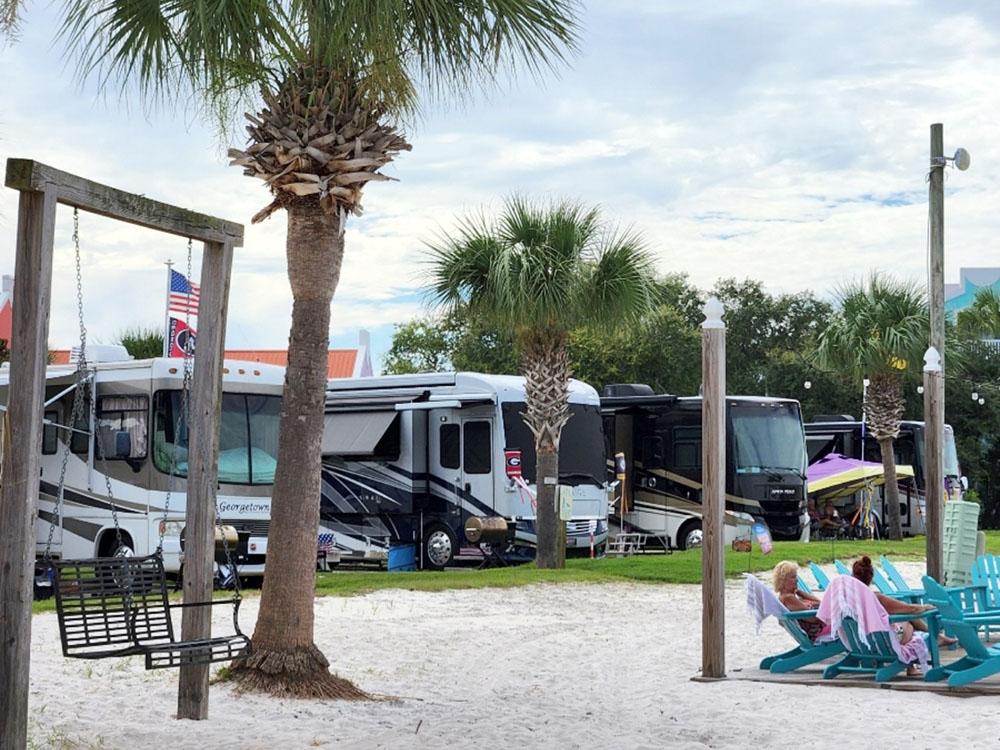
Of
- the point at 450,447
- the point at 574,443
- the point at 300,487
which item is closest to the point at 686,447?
the point at 574,443

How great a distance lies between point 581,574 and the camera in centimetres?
1952

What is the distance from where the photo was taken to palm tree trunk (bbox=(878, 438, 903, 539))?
29.9 m

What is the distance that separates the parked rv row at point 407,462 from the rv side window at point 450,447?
2 centimetres

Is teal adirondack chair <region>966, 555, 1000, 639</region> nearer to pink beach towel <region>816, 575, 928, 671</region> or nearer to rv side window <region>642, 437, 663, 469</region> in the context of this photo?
pink beach towel <region>816, 575, 928, 671</region>

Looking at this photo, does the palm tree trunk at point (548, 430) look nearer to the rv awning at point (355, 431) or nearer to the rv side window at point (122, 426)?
the rv awning at point (355, 431)

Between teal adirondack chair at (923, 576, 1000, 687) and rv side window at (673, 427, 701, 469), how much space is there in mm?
15871

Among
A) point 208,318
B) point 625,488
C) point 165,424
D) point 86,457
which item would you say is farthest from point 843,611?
point 625,488

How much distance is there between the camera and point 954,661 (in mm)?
10688

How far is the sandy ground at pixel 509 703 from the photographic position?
27.0 ft

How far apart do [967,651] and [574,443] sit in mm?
13455

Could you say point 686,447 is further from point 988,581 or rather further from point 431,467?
point 988,581

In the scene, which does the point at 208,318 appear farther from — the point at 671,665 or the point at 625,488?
the point at 625,488

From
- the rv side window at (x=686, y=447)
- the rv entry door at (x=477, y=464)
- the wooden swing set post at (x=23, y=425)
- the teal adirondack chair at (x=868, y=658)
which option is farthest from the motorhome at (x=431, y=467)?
the wooden swing set post at (x=23, y=425)

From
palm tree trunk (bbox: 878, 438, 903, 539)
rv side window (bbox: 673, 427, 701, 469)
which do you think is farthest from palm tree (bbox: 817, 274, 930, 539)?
rv side window (bbox: 673, 427, 701, 469)
